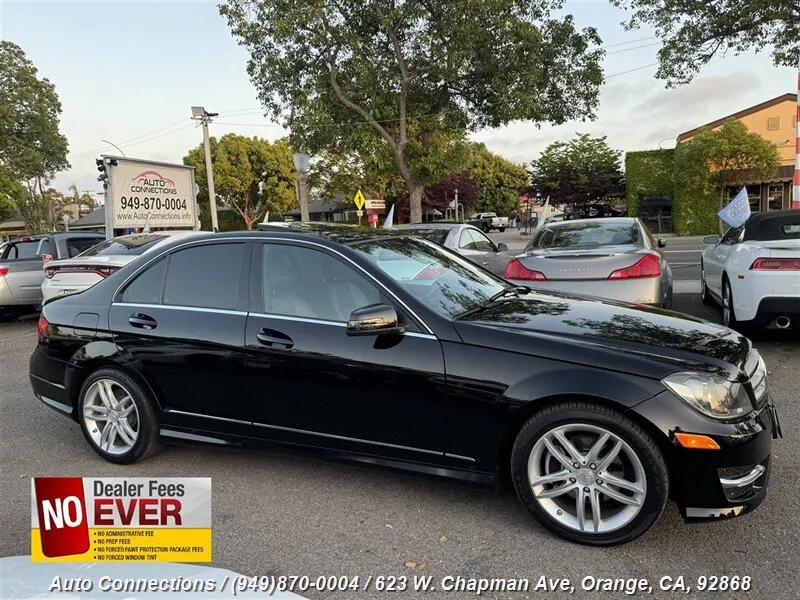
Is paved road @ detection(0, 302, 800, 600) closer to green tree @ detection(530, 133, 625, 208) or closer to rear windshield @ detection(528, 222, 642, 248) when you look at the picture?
rear windshield @ detection(528, 222, 642, 248)

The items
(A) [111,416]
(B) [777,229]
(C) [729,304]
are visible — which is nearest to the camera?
(A) [111,416]

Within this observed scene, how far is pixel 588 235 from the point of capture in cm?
734

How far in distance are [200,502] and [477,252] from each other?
7593mm

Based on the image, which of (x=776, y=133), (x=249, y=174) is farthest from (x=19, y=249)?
(x=249, y=174)

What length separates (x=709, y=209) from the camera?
1083 inches

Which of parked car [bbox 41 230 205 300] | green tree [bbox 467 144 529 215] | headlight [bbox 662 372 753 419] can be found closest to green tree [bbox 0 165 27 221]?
parked car [bbox 41 230 205 300]

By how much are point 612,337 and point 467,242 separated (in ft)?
20.6

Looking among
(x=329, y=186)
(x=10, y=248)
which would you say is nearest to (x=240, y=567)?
(x=10, y=248)

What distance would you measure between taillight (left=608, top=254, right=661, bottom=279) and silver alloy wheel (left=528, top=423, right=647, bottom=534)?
3.73m

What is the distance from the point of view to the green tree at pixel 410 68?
52.7 ft

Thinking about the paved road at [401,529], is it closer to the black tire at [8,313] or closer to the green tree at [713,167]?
the black tire at [8,313]

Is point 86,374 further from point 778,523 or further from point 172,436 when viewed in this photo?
point 778,523

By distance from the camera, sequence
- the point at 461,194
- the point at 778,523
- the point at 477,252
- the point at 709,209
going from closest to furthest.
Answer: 1. the point at 778,523
2. the point at 477,252
3. the point at 709,209
4. the point at 461,194

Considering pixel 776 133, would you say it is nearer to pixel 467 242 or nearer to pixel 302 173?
pixel 302 173
